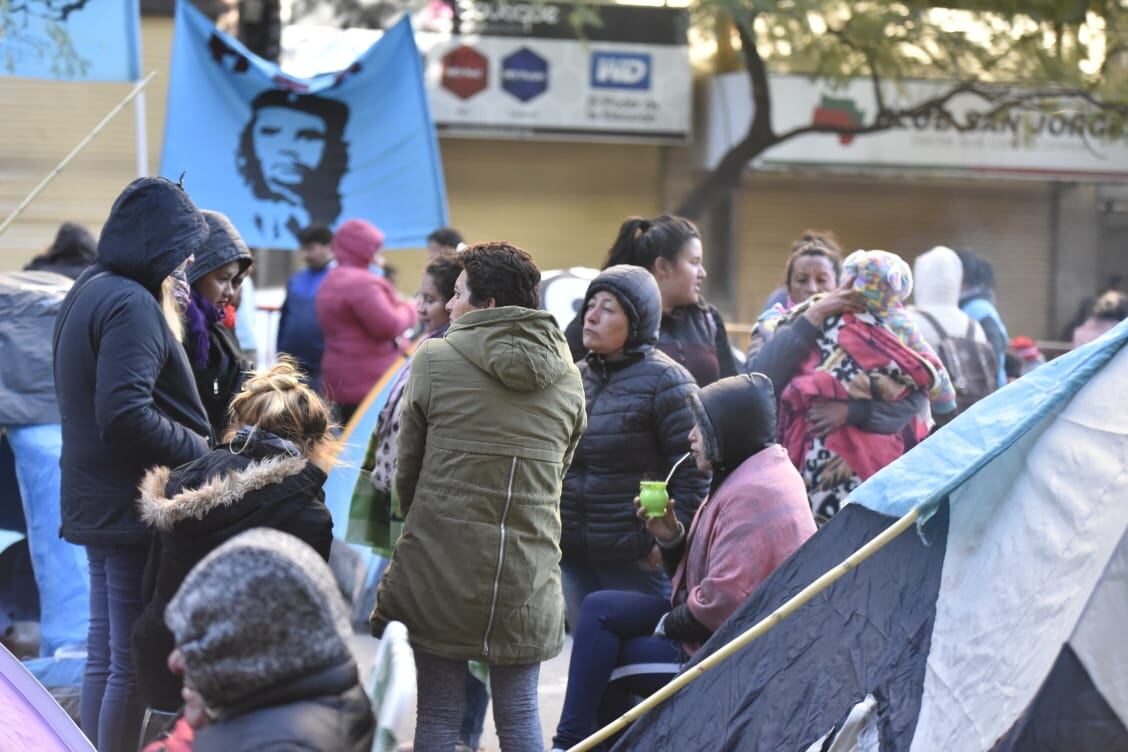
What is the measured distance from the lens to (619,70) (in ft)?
62.2

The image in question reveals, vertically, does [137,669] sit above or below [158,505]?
below

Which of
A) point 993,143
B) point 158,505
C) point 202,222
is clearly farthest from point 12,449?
point 993,143

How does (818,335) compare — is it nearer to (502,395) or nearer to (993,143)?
(502,395)

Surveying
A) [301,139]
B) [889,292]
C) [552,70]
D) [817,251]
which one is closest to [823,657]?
[889,292]

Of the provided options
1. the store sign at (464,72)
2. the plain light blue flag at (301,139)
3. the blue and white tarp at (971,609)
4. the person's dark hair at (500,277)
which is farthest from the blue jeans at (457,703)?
the store sign at (464,72)

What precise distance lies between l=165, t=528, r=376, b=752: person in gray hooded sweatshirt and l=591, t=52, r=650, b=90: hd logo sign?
1672cm

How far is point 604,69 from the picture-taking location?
18875mm

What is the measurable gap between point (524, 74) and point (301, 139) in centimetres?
951

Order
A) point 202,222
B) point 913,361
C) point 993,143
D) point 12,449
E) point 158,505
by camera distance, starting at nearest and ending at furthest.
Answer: point 158,505, point 202,222, point 913,361, point 12,449, point 993,143

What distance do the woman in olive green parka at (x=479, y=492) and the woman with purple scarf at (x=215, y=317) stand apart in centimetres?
96

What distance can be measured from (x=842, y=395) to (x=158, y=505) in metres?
A: 2.77

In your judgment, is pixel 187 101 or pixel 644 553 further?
pixel 187 101

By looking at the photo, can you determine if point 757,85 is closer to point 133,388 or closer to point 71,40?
point 71,40

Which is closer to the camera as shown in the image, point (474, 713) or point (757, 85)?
point (474, 713)
